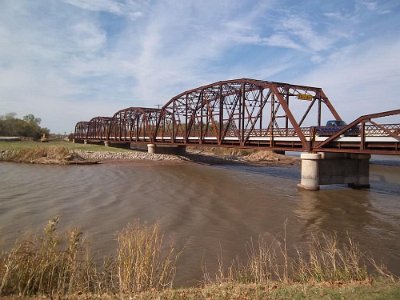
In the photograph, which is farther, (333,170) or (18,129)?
(18,129)

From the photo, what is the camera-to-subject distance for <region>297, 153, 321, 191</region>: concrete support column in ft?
93.6

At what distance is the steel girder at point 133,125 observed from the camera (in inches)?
3206

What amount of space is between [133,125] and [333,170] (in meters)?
67.0

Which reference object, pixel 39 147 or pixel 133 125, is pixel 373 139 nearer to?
pixel 39 147

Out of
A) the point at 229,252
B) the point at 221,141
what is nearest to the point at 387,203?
the point at 229,252

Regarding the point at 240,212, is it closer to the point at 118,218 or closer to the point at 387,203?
the point at 118,218

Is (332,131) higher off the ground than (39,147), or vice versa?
(332,131)

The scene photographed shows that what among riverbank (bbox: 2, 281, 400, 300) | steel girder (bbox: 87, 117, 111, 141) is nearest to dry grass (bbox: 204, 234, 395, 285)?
riverbank (bbox: 2, 281, 400, 300)

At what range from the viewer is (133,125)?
89438 mm

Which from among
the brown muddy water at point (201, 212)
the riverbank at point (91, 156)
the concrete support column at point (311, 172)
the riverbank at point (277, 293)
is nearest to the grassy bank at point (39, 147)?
the riverbank at point (91, 156)

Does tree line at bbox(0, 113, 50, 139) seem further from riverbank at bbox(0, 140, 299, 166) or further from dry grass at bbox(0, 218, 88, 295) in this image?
dry grass at bbox(0, 218, 88, 295)

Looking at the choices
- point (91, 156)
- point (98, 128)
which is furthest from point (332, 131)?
point (98, 128)

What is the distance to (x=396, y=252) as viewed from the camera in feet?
43.0

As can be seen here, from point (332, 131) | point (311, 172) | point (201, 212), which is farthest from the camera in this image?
point (332, 131)
